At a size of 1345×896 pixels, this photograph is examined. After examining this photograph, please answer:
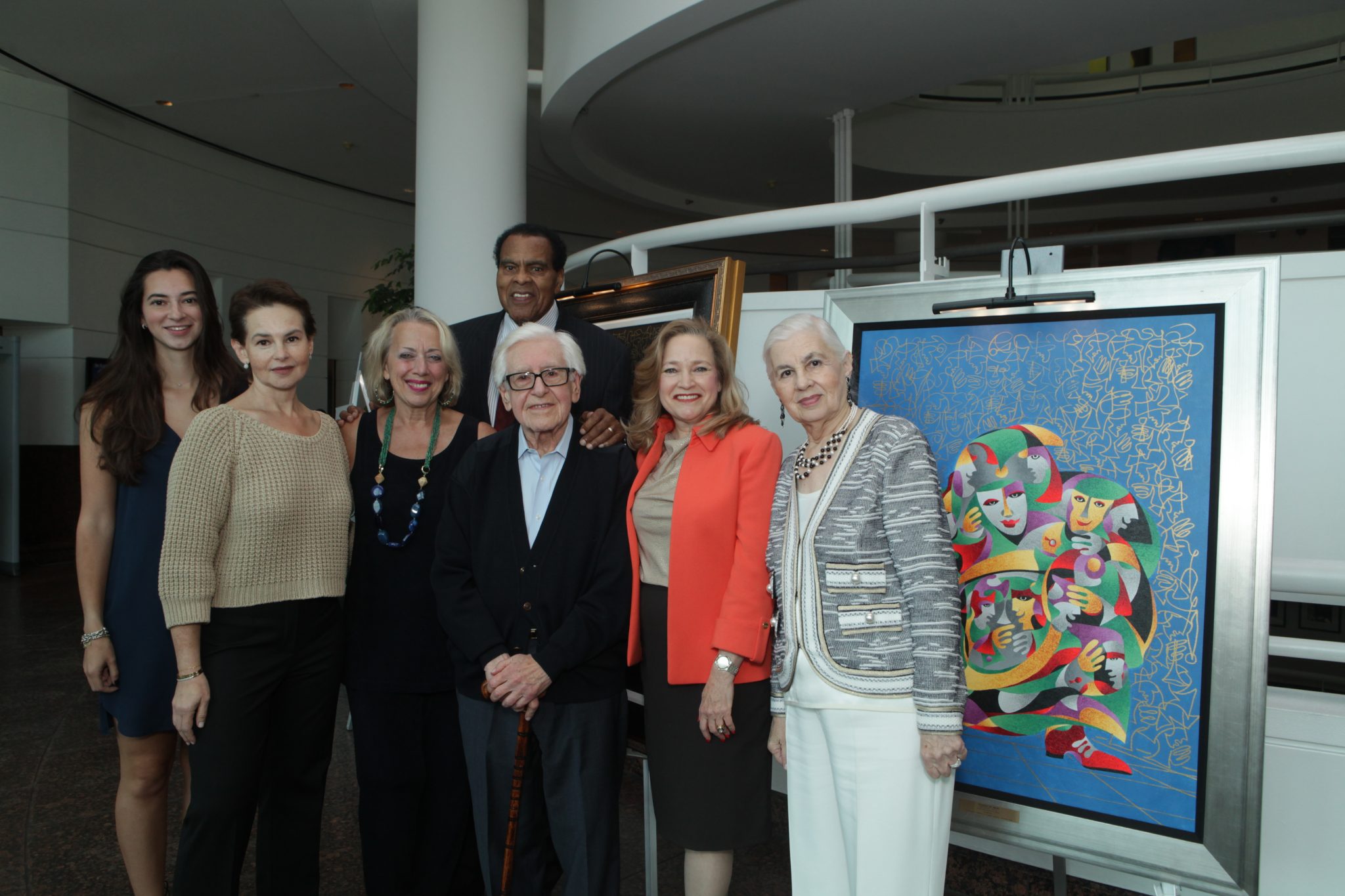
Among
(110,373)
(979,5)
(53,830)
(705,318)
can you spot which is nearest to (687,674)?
(705,318)

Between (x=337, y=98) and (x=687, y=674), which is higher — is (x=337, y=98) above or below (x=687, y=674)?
above

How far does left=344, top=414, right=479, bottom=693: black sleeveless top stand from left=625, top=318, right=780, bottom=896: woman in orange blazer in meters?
0.62

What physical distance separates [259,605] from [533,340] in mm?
978

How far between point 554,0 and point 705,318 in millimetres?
5138

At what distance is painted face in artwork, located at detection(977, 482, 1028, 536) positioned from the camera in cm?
213

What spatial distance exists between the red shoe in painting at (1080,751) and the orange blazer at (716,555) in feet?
2.26

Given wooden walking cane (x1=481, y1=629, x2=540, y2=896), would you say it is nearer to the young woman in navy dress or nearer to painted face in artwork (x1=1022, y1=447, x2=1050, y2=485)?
the young woman in navy dress

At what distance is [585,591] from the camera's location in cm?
227

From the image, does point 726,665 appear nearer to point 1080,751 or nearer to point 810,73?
point 1080,751

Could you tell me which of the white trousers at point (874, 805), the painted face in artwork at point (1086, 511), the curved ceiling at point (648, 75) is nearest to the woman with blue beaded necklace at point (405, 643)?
the white trousers at point (874, 805)

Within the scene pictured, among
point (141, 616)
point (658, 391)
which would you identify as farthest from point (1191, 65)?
point (141, 616)

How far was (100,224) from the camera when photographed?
32.1 ft

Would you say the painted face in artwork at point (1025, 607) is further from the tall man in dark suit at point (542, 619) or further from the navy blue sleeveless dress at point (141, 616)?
the navy blue sleeveless dress at point (141, 616)

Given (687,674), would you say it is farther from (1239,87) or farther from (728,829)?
(1239,87)
